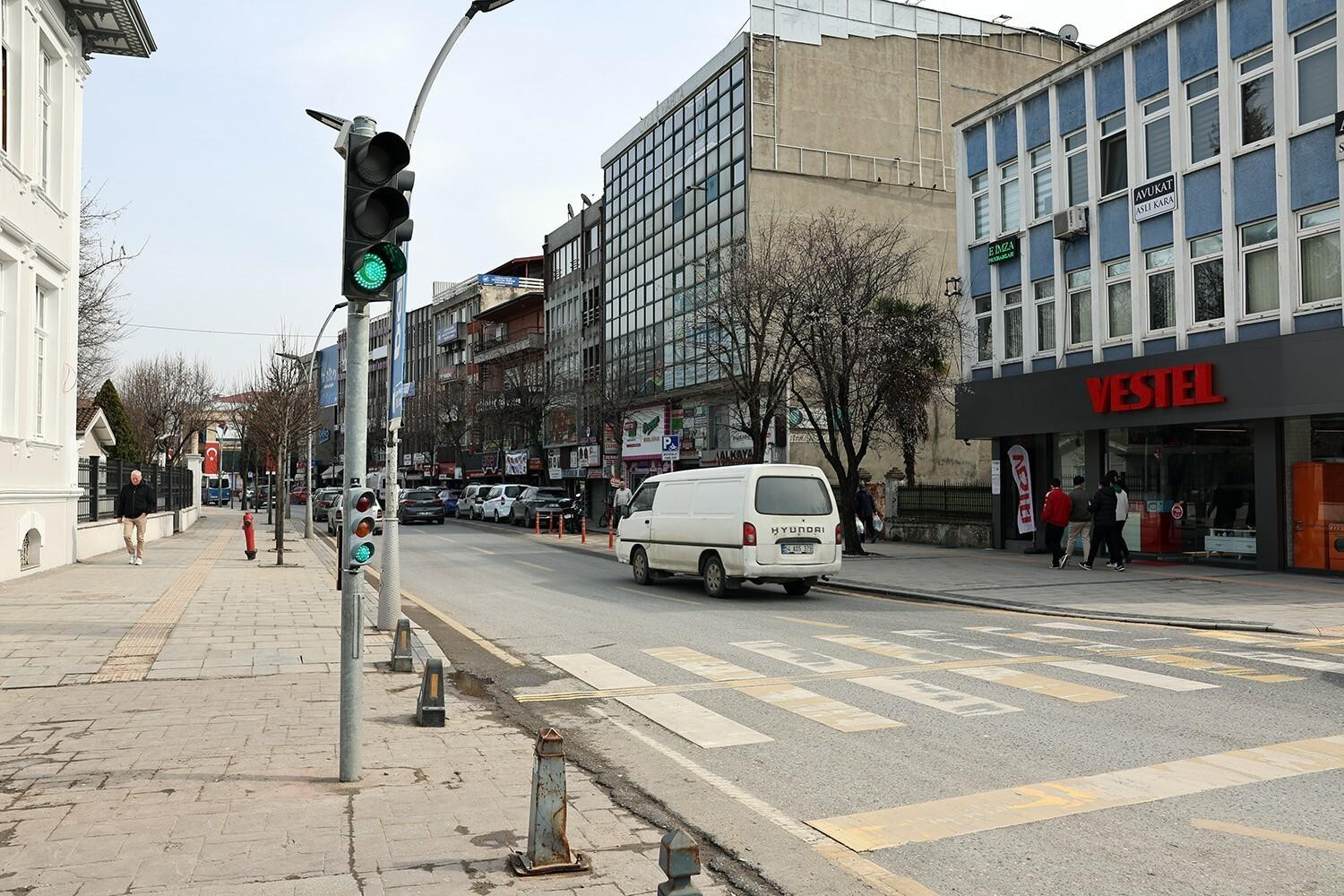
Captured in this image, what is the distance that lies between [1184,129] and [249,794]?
22.2m

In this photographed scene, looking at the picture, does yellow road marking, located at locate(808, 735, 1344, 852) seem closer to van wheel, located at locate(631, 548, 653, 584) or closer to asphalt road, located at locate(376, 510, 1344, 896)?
asphalt road, located at locate(376, 510, 1344, 896)

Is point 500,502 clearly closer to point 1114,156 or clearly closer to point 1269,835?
point 1114,156

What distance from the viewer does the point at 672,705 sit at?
8.52m

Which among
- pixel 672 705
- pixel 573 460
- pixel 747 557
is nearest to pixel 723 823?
pixel 672 705

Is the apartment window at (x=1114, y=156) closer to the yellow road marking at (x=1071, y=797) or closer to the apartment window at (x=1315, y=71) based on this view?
the apartment window at (x=1315, y=71)

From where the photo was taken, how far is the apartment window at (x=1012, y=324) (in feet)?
90.1

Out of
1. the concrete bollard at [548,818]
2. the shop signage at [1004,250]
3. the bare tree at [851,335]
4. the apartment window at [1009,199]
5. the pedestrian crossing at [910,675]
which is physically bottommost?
the pedestrian crossing at [910,675]

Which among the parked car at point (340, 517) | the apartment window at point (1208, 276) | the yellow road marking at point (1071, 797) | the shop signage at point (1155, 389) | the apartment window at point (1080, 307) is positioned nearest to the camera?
the yellow road marking at point (1071, 797)

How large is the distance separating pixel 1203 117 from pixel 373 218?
67.9 ft

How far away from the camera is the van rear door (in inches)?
650

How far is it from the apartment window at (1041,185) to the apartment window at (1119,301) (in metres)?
2.68

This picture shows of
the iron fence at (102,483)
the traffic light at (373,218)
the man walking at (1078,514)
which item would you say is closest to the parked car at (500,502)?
the iron fence at (102,483)

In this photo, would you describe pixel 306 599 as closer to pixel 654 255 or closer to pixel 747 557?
pixel 747 557

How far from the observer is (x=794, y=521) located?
1670cm
